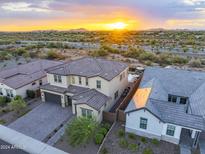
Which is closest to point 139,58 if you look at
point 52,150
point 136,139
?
point 136,139

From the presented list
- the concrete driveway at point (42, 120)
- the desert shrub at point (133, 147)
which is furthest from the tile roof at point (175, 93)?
the concrete driveway at point (42, 120)

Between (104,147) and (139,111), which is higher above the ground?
(139,111)

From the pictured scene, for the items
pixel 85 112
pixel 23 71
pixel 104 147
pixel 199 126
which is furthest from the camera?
pixel 23 71

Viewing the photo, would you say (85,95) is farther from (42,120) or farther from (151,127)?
(151,127)

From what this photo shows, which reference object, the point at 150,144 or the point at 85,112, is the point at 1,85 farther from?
the point at 150,144

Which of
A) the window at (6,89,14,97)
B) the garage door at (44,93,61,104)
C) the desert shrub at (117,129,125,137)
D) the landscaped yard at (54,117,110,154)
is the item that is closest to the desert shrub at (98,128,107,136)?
the landscaped yard at (54,117,110,154)

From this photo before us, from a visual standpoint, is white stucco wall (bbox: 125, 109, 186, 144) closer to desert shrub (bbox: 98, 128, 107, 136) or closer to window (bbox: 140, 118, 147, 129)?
window (bbox: 140, 118, 147, 129)
